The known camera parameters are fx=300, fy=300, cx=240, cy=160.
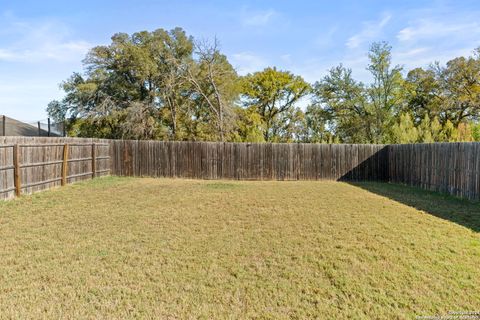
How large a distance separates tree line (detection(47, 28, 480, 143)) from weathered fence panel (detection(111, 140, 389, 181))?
517cm

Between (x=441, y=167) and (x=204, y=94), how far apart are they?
13.1 metres

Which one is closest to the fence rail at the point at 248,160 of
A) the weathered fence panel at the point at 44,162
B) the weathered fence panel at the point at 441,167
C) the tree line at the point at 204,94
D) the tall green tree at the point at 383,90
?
the weathered fence panel at the point at 44,162

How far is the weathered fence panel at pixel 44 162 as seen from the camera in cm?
666

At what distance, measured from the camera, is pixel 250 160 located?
11.6 m

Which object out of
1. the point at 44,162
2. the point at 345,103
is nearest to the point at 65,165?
the point at 44,162

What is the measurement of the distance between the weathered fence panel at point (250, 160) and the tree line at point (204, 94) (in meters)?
5.17

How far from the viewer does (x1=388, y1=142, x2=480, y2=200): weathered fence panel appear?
267 inches

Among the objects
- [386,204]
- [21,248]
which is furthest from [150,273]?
[386,204]

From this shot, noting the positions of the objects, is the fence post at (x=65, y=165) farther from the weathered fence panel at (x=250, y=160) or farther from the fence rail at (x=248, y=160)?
the weathered fence panel at (x=250, y=160)

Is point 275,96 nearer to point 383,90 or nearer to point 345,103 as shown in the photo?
point 345,103

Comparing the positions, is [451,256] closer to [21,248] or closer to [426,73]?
[21,248]

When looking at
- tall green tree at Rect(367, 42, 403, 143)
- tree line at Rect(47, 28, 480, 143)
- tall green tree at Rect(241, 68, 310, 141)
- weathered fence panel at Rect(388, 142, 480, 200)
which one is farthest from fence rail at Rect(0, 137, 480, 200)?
tall green tree at Rect(241, 68, 310, 141)

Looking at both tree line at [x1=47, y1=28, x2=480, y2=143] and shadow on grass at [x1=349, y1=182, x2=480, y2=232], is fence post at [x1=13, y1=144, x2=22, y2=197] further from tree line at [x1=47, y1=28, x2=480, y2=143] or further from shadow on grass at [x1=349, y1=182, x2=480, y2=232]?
tree line at [x1=47, y1=28, x2=480, y2=143]

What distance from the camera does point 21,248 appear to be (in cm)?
367
